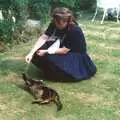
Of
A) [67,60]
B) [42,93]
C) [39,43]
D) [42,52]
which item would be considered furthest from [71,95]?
[39,43]

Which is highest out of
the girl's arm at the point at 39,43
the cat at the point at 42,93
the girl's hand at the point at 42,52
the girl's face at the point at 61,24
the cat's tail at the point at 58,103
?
the girl's face at the point at 61,24

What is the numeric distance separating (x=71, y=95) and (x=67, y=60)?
77 cm

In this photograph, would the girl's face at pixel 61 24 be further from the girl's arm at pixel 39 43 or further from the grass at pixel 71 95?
the grass at pixel 71 95

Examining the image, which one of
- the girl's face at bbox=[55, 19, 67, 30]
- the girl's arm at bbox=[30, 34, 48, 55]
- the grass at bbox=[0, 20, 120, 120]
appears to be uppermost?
the girl's face at bbox=[55, 19, 67, 30]

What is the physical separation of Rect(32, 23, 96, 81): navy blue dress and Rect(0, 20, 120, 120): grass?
147 mm

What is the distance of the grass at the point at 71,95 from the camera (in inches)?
230

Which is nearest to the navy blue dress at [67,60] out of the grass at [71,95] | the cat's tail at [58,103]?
the grass at [71,95]

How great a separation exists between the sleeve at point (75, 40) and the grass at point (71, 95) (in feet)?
1.71

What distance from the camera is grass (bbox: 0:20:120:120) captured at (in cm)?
584

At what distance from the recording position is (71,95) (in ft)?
21.7

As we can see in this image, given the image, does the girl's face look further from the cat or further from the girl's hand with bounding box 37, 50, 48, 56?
the cat

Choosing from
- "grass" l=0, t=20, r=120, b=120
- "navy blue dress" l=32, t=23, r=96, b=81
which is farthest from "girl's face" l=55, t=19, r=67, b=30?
"grass" l=0, t=20, r=120, b=120

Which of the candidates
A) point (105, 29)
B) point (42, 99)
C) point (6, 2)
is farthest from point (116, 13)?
point (42, 99)

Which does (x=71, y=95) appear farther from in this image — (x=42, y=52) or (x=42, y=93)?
(x=42, y=52)
